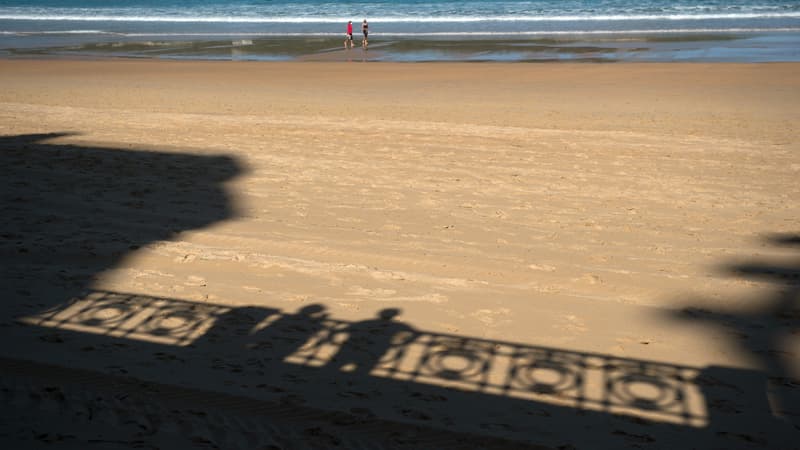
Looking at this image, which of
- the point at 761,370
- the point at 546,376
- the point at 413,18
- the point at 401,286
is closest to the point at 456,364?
the point at 546,376

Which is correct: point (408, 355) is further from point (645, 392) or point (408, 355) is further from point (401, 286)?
point (645, 392)

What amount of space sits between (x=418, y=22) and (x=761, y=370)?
1681 inches

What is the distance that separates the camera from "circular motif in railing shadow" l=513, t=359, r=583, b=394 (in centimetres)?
420

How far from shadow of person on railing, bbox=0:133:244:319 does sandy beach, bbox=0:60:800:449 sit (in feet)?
0.12

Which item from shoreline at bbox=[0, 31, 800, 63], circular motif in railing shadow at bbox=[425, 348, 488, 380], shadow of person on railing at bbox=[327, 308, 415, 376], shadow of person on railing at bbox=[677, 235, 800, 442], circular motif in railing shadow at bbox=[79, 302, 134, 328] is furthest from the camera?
shoreline at bbox=[0, 31, 800, 63]

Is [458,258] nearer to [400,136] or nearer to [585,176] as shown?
[585,176]

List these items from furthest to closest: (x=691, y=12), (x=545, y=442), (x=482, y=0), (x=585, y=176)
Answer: (x=482, y=0)
(x=691, y=12)
(x=585, y=176)
(x=545, y=442)

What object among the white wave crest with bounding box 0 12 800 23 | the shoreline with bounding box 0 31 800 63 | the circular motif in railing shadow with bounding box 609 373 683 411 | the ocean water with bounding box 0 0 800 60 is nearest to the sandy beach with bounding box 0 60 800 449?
the circular motif in railing shadow with bounding box 609 373 683 411

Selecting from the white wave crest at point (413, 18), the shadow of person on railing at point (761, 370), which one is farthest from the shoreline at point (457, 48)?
the shadow of person on railing at point (761, 370)

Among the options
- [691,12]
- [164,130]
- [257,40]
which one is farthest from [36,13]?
[164,130]

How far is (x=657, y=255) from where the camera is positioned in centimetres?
636

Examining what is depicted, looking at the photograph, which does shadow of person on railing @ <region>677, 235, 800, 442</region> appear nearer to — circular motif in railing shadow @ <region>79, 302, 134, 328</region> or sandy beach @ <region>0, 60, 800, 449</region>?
sandy beach @ <region>0, 60, 800, 449</region>

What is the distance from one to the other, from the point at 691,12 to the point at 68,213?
1662 inches

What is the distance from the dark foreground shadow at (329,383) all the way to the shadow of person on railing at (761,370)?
0.01m
